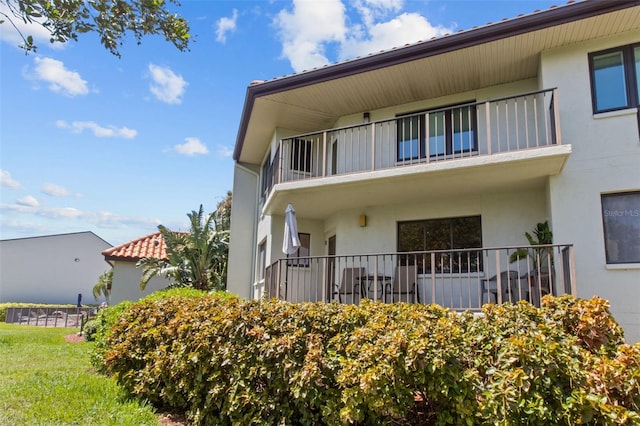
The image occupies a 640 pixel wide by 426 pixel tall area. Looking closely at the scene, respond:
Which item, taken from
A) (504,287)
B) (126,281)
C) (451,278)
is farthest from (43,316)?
(504,287)

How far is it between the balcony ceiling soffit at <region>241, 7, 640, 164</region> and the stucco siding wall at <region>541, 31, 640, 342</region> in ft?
1.95

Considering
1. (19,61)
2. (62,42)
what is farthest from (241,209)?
(62,42)

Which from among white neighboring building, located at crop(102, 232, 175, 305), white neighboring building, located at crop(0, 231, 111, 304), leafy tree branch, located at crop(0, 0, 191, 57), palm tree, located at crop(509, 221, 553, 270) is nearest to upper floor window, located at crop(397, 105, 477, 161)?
palm tree, located at crop(509, 221, 553, 270)

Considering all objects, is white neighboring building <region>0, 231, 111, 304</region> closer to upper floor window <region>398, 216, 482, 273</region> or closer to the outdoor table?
the outdoor table

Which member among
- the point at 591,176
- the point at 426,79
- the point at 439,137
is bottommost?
the point at 591,176

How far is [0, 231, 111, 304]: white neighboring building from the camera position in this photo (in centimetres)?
3806

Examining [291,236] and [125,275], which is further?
[125,275]

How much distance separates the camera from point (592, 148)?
8938 millimetres

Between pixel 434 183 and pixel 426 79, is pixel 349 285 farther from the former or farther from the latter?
pixel 426 79

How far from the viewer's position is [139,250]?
22531 mm

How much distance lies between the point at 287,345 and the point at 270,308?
0.86 metres

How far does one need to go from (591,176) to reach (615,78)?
2222 mm

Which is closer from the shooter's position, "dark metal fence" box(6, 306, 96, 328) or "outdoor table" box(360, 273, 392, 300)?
"outdoor table" box(360, 273, 392, 300)

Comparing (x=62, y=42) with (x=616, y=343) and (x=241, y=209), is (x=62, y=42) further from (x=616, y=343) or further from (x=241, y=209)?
(x=241, y=209)
